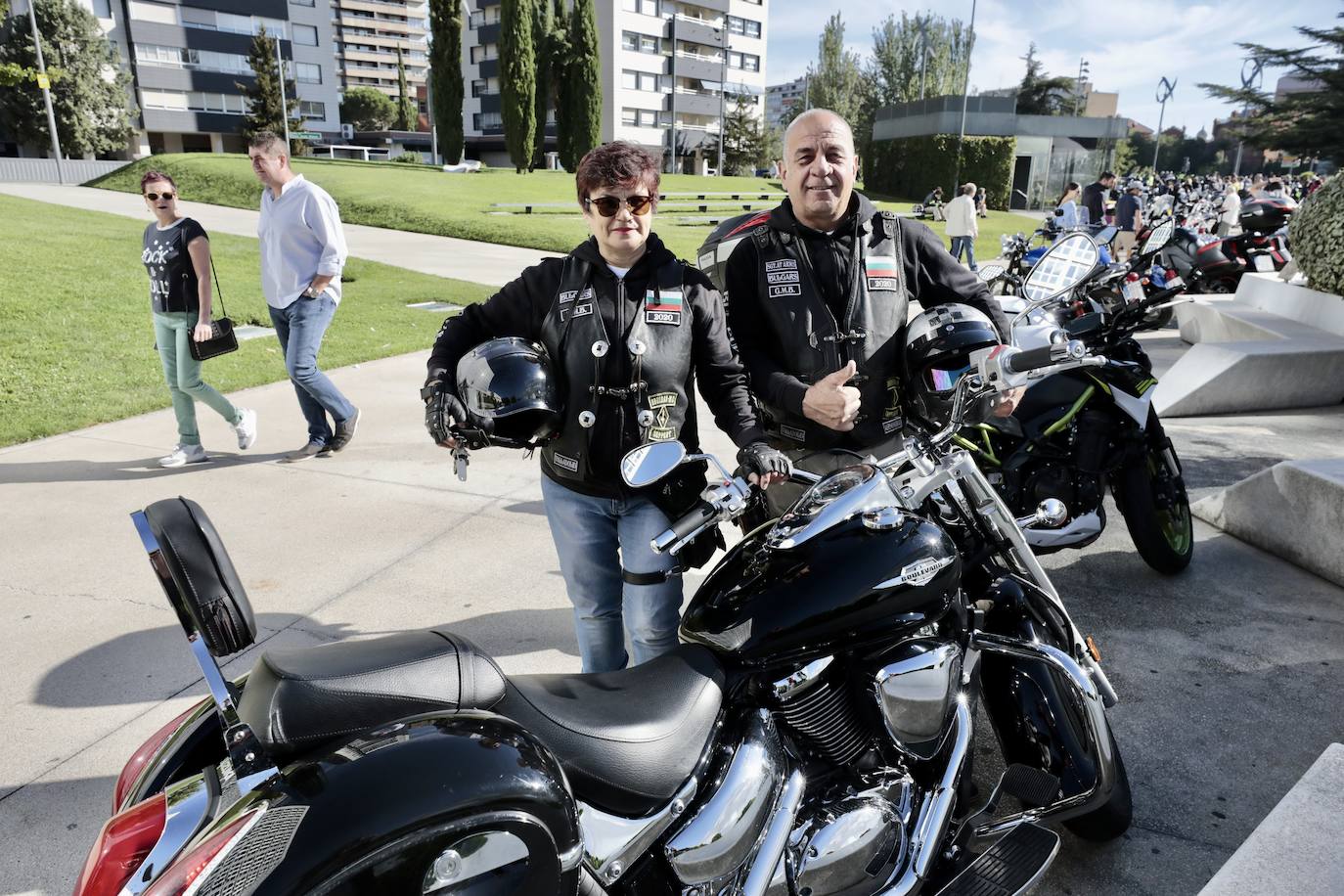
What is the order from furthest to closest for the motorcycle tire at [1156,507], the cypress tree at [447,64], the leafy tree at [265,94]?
the leafy tree at [265,94] → the cypress tree at [447,64] → the motorcycle tire at [1156,507]

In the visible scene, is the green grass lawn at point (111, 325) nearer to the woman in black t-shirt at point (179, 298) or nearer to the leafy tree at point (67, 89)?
the woman in black t-shirt at point (179, 298)

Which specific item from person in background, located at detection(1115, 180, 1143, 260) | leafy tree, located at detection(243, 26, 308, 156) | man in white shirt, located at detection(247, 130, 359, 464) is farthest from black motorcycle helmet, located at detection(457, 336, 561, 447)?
leafy tree, located at detection(243, 26, 308, 156)

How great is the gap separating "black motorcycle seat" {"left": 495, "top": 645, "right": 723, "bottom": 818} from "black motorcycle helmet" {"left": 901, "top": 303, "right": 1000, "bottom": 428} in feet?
3.20

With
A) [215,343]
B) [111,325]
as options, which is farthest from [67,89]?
[215,343]

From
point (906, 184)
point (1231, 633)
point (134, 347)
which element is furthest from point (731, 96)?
point (1231, 633)

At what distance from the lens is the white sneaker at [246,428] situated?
5.48m

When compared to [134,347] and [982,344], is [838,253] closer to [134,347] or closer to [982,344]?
[982,344]

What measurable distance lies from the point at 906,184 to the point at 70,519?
44.4 meters

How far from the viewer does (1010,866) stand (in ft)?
6.98

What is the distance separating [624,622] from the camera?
2.67 m

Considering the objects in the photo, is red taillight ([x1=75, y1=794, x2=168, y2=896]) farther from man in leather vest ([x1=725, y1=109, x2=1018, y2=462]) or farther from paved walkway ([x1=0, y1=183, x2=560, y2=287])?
paved walkway ([x1=0, y1=183, x2=560, y2=287])

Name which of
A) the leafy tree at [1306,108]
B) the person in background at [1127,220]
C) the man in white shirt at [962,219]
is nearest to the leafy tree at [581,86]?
the man in white shirt at [962,219]

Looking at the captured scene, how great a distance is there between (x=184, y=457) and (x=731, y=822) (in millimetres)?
4844

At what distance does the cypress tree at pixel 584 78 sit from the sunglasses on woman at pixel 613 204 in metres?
43.5
